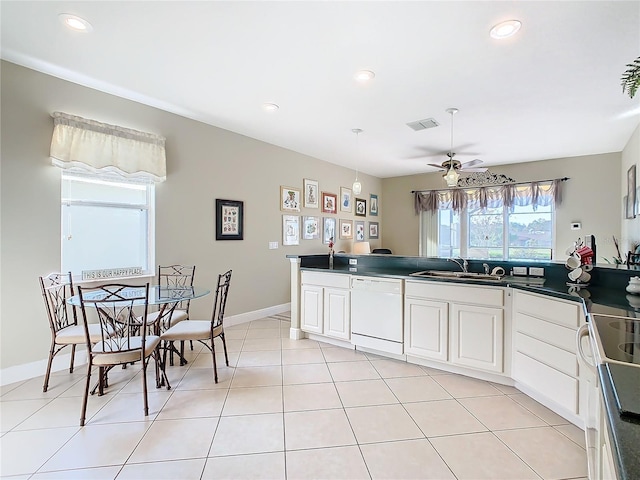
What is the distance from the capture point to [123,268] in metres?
3.50

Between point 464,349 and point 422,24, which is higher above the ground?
point 422,24

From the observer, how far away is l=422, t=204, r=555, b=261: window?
631cm

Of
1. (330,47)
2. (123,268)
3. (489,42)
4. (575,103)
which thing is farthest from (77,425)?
(575,103)

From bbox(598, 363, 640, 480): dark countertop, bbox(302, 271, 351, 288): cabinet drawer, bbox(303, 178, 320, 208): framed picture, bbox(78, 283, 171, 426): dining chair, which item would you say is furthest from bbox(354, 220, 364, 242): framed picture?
bbox(598, 363, 640, 480): dark countertop

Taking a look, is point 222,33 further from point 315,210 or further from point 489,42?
point 315,210

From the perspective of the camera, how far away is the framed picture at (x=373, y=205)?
313 inches

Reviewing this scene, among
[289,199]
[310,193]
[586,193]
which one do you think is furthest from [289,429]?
[586,193]

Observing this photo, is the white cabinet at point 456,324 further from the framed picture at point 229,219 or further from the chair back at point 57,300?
the chair back at point 57,300

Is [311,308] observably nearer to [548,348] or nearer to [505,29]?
[548,348]

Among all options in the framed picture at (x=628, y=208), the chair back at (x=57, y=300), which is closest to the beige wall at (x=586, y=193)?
the framed picture at (x=628, y=208)

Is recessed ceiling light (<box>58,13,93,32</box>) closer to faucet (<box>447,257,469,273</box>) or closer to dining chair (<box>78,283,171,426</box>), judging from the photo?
dining chair (<box>78,283,171,426</box>)

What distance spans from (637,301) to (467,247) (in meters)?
5.27

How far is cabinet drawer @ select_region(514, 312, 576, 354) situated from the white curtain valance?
12.6 ft

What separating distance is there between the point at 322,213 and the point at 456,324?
12.6 feet
